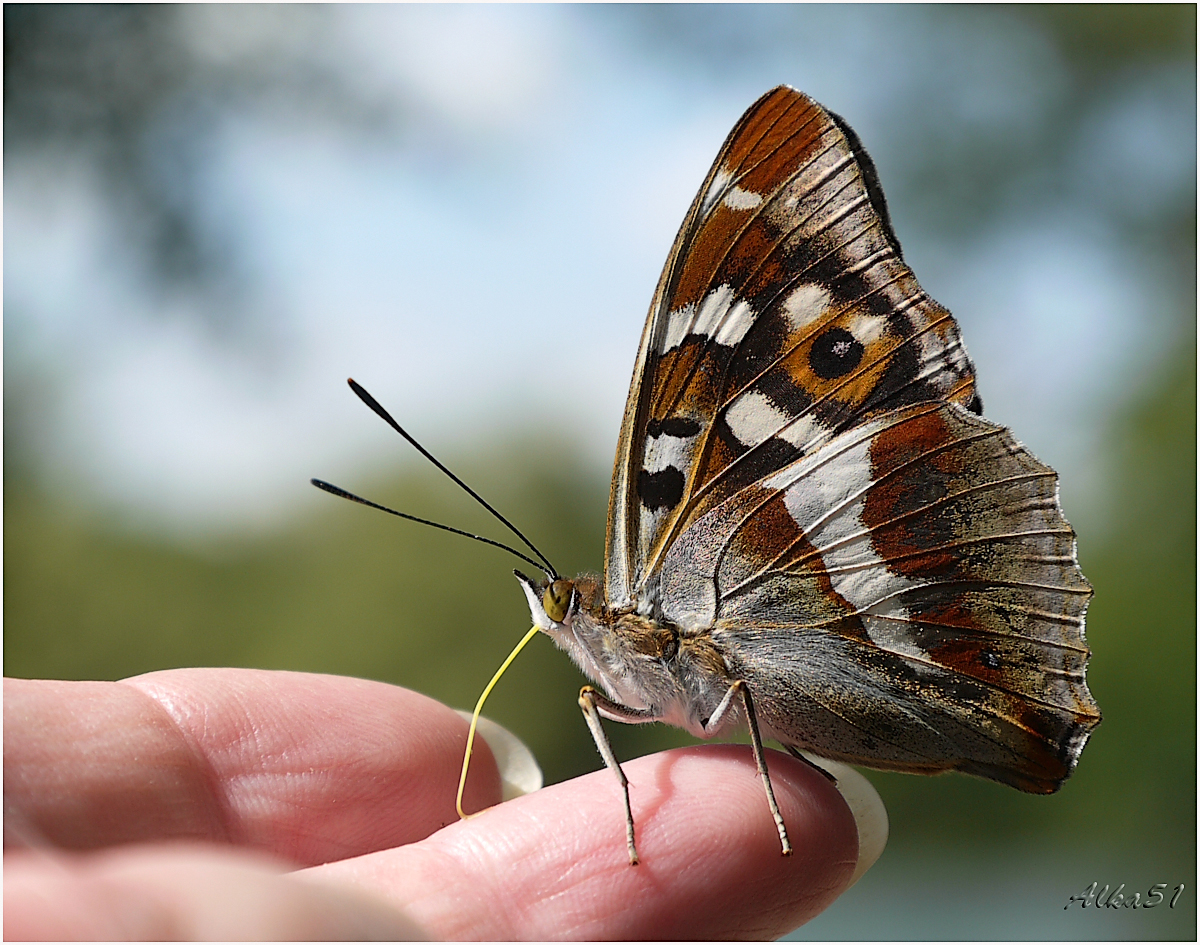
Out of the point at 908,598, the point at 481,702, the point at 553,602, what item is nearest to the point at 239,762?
the point at 481,702

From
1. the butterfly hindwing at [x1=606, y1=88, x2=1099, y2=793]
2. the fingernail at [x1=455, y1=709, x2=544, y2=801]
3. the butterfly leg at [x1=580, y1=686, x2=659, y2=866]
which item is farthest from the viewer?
the fingernail at [x1=455, y1=709, x2=544, y2=801]

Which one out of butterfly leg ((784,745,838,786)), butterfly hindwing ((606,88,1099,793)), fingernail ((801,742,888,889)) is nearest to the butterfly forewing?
butterfly hindwing ((606,88,1099,793))

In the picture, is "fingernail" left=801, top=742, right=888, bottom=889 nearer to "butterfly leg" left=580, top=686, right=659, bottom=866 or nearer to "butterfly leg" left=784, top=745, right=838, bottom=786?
"butterfly leg" left=784, top=745, right=838, bottom=786

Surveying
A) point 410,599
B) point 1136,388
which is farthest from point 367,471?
point 1136,388

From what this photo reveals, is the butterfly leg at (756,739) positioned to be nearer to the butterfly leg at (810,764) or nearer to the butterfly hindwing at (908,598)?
the butterfly hindwing at (908,598)

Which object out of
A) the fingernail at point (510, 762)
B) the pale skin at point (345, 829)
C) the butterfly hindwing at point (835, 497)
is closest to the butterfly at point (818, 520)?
the butterfly hindwing at point (835, 497)

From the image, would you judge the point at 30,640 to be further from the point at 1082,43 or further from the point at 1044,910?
the point at 1082,43

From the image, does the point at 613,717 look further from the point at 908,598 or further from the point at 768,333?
the point at 768,333
